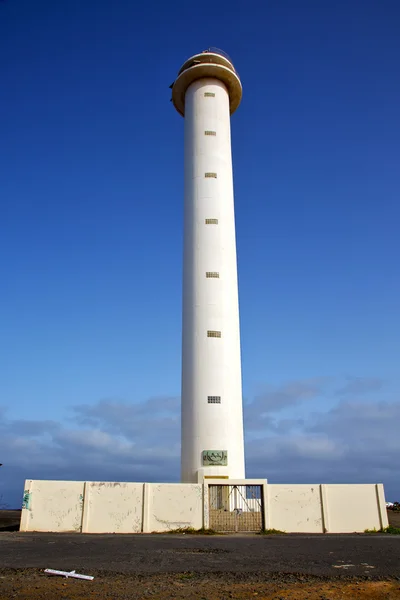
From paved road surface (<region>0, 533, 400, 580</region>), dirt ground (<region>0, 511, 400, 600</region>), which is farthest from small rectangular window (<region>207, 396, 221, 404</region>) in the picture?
dirt ground (<region>0, 511, 400, 600</region>)

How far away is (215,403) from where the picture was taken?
27.5 meters

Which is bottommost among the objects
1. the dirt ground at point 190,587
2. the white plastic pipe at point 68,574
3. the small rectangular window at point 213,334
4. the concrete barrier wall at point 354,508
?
the dirt ground at point 190,587

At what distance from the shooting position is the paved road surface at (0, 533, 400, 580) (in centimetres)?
1245

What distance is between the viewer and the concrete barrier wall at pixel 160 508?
22891 mm

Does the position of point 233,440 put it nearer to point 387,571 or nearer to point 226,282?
point 226,282

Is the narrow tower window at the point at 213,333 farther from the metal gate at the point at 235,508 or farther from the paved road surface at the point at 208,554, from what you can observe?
the paved road surface at the point at 208,554

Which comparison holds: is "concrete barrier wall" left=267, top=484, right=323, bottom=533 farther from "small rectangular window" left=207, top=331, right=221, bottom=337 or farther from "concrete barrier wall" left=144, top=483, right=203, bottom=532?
"small rectangular window" left=207, top=331, right=221, bottom=337

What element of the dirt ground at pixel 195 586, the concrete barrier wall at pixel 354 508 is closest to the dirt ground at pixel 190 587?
the dirt ground at pixel 195 586

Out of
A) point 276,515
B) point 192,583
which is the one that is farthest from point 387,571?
point 276,515

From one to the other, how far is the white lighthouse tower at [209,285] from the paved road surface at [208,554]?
697cm

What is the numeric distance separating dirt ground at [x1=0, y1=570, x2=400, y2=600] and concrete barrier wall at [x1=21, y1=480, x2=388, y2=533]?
1186cm

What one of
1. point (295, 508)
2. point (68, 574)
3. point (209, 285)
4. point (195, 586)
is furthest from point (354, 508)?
point (68, 574)

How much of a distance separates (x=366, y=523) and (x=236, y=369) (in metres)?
9.89

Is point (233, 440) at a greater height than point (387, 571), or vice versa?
point (233, 440)
